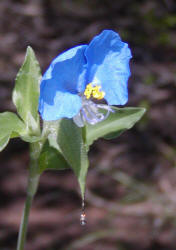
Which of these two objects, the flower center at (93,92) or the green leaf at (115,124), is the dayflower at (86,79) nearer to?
the flower center at (93,92)

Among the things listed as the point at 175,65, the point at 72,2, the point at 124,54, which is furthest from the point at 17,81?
the point at 72,2

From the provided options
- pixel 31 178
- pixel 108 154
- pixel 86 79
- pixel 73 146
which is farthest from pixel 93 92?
pixel 108 154

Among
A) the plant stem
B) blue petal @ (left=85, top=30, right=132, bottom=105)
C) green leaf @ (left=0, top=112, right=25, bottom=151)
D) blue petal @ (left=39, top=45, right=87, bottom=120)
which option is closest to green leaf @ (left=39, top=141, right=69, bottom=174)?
the plant stem

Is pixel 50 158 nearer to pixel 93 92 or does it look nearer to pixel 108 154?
pixel 93 92

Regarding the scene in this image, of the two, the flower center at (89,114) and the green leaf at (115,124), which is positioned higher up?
the flower center at (89,114)

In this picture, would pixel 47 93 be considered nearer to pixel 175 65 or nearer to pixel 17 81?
pixel 17 81

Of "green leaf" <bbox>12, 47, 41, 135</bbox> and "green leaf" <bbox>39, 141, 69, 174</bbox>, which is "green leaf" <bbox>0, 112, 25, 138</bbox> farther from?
"green leaf" <bbox>39, 141, 69, 174</bbox>

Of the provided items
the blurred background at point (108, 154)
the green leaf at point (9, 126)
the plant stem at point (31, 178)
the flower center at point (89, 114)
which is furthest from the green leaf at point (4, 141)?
the blurred background at point (108, 154)

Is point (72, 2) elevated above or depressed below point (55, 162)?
above

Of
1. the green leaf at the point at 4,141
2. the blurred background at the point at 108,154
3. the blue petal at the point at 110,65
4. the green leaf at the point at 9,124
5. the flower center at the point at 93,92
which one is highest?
the blue petal at the point at 110,65
